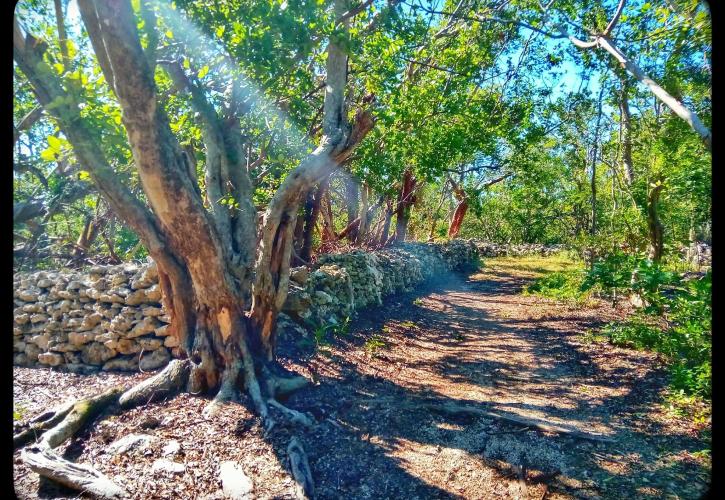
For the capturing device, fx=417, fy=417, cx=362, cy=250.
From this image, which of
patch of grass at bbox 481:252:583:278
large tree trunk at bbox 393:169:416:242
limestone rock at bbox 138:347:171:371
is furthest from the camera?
patch of grass at bbox 481:252:583:278

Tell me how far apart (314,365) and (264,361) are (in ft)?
3.78

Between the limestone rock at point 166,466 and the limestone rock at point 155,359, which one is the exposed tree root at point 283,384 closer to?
the limestone rock at point 166,466

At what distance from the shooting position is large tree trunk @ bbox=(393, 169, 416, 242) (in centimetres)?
1435

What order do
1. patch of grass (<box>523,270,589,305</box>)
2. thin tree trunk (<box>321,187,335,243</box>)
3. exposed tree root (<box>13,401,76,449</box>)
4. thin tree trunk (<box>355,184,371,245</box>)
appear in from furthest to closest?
thin tree trunk (<box>355,184,371,245</box>), thin tree trunk (<box>321,187,335,243</box>), patch of grass (<box>523,270,589,305</box>), exposed tree root (<box>13,401,76,449</box>)

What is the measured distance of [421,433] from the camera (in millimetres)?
4152

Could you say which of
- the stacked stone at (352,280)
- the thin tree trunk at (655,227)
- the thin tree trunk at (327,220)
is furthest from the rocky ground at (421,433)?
the thin tree trunk at (327,220)

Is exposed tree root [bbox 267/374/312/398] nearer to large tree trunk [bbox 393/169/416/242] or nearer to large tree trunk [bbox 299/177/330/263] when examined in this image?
large tree trunk [bbox 299/177/330/263]

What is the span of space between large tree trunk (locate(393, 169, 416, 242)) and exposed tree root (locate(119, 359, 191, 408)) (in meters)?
10.2

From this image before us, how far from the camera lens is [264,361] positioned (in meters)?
4.80

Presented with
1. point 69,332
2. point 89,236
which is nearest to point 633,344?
point 69,332

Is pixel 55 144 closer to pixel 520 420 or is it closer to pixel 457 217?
pixel 520 420

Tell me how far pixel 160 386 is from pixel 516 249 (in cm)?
2498

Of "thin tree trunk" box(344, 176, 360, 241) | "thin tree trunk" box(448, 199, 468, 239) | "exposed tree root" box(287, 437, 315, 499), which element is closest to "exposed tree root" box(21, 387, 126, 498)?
"exposed tree root" box(287, 437, 315, 499)
